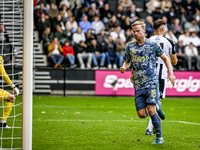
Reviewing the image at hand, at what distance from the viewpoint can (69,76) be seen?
18547mm

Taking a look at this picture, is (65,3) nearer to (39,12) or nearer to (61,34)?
(39,12)

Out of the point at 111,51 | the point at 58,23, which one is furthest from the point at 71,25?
the point at 111,51

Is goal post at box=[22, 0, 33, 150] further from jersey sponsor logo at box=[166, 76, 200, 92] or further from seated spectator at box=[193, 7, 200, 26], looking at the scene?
seated spectator at box=[193, 7, 200, 26]

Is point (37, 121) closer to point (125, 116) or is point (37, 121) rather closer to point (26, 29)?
point (125, 116)

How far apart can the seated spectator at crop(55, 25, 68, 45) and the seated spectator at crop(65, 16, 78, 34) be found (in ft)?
1.21

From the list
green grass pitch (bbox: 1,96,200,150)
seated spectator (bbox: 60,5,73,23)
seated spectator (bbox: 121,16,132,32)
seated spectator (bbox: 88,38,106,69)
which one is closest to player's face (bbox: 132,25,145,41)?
green grass pitch (bbox: 1,96,200,150)

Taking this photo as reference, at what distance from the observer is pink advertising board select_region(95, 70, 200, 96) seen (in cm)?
1861

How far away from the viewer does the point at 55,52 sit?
1966 cm

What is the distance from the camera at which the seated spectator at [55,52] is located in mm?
19516

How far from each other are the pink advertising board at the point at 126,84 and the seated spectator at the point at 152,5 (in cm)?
596

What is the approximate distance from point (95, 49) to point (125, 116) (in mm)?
8766

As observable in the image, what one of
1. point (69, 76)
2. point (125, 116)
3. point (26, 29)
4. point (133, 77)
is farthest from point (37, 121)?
point (69, 76)

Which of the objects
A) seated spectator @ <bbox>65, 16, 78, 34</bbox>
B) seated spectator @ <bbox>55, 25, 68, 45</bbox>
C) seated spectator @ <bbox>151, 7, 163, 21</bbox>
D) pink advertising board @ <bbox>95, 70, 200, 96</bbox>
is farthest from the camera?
seated spectator @ <bbox>151, 7, 163, 21</bbox>

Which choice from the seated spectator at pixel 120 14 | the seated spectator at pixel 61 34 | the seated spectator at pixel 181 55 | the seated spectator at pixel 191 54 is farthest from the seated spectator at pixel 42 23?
the seated spectator at pixel 191 54
